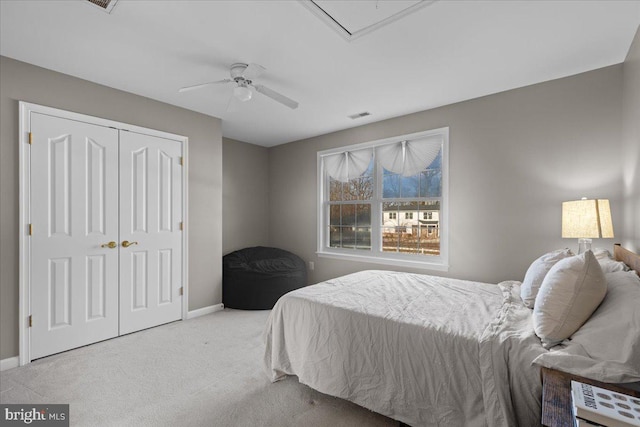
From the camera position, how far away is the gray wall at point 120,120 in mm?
2523

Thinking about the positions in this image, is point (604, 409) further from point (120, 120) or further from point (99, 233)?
point (120, 120)

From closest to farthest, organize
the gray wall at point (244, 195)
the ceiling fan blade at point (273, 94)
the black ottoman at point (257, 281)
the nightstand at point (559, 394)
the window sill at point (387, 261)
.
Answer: the nightstand at point (559, 394) → the ceiling fan blade at point (273, 94) → the window sill at point (387, 261) → the black ottoman at point (257, 281) → the gray wall at point (244, 195)

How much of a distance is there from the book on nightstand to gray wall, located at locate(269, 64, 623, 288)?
2252 mm

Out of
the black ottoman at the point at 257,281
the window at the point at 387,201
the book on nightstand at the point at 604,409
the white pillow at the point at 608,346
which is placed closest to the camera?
the book on nightstand at the point at 604,409

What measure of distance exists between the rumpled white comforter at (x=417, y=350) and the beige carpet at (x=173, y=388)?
16cm

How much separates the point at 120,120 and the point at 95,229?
1135 millimetres

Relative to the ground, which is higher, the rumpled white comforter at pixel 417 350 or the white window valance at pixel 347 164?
the white window valance at pixel 347 164

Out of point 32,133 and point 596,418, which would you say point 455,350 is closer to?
point 596,418

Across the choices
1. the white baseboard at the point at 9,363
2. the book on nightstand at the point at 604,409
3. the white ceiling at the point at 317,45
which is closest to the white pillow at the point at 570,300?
the book on nightstand at the point at 604,409

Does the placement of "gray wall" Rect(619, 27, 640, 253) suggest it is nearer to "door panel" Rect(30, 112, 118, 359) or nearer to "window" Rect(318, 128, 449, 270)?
"window" Rect(318, 128, 449, 270)

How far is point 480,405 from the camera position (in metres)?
1.46

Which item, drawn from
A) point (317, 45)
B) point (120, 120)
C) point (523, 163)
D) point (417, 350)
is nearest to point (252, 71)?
point (317, 45)

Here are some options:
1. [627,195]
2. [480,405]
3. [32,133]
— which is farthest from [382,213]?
[32,133]

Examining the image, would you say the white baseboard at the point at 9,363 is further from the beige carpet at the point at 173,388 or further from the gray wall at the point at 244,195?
the gray wall at the point at 244,195
